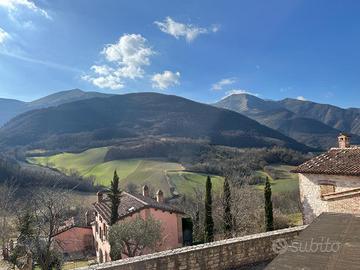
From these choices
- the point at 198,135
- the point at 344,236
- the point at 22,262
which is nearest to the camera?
the point at 344,236

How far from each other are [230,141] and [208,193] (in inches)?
5454

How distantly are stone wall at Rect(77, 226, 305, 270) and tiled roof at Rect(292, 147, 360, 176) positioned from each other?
10.2 m

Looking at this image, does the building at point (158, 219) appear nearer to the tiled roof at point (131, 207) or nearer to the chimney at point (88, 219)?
the tiled roof at point (131, 207)

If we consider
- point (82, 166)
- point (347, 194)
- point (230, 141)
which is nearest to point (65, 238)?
point (347, 194)

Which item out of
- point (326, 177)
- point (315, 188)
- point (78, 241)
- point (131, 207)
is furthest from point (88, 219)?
point (326, 177)

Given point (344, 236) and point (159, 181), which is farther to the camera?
point (159, 181)

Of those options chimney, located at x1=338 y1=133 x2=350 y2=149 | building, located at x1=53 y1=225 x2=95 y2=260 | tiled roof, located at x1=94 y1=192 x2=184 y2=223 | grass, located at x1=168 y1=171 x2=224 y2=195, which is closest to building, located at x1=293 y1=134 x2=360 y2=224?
chimney, located at x1=338 y1=133 x2=350 y2=149

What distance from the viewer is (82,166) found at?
113500mm

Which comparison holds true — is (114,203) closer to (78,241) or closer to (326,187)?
(78,241)

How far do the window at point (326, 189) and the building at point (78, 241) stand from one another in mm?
33301

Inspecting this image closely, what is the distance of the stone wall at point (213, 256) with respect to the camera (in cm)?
986

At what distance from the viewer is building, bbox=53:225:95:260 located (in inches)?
1848

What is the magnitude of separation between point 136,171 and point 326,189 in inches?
2895

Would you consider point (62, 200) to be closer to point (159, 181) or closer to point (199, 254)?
point (199, 254)
